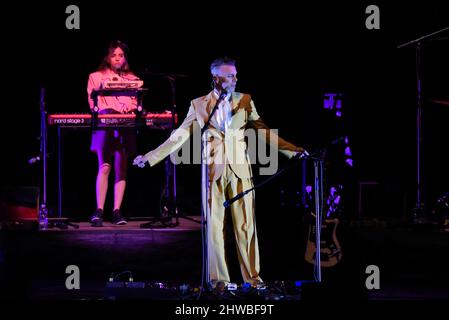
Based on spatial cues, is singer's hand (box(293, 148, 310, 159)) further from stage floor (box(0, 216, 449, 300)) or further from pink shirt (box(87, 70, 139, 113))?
pink shirt (box(87, 70, 139, 113))

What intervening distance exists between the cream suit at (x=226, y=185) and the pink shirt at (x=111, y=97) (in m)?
1.83

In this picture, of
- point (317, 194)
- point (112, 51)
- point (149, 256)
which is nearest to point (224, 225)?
point (317, 194)

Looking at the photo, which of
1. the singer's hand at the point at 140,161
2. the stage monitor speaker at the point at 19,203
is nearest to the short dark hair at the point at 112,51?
the stage monitor speaker at the point at 19,203

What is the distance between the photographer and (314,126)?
349 inches

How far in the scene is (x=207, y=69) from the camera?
9.05 m

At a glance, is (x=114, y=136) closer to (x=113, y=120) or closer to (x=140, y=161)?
(x=113, y=120)

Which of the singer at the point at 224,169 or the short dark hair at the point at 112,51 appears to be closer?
the singer at the point at 224,169

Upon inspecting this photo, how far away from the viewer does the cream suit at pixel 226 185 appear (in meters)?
6.29

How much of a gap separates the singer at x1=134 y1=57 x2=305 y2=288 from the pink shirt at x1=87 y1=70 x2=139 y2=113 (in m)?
1.82

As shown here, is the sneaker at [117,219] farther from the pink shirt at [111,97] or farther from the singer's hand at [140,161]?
the singer's hand at [140,161]

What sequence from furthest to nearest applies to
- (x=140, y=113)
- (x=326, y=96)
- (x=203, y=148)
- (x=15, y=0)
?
1. (x=326, y=96)
2. (x=15, y=0)
3. (x=140, y=113)
4. (x=203, y=148)

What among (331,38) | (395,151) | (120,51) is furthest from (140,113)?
(395,151)

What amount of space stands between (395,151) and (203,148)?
391 cm
